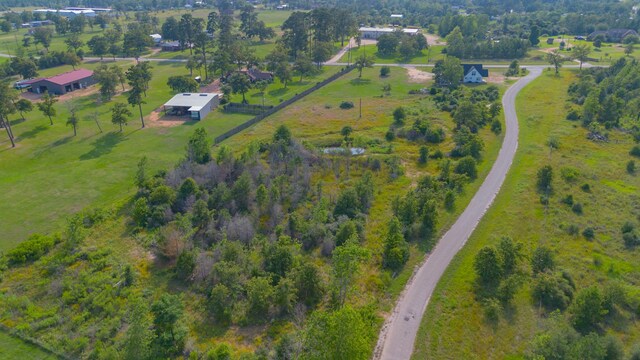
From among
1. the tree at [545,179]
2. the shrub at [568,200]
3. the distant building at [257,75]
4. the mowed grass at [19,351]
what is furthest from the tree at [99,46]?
the shrub at [568,200]

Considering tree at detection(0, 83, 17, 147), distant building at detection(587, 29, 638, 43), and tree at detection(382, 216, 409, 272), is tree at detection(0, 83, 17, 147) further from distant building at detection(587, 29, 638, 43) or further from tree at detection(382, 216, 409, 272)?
distant building at detection(587, 29, 638, 43)

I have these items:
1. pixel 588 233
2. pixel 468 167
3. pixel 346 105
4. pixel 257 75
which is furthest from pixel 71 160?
pixel 588 233

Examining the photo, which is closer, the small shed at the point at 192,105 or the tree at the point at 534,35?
the small shed at the point at 192,105

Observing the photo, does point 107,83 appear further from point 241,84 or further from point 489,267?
point 489,267

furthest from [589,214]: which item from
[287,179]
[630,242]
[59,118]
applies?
[59,118]

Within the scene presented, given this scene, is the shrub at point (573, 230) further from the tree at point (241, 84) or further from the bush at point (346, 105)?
the tree at point (241, 84)

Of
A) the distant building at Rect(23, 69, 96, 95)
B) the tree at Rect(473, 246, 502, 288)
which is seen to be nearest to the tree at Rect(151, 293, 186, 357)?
the tree at Rect(473, 246, 502, 288)
